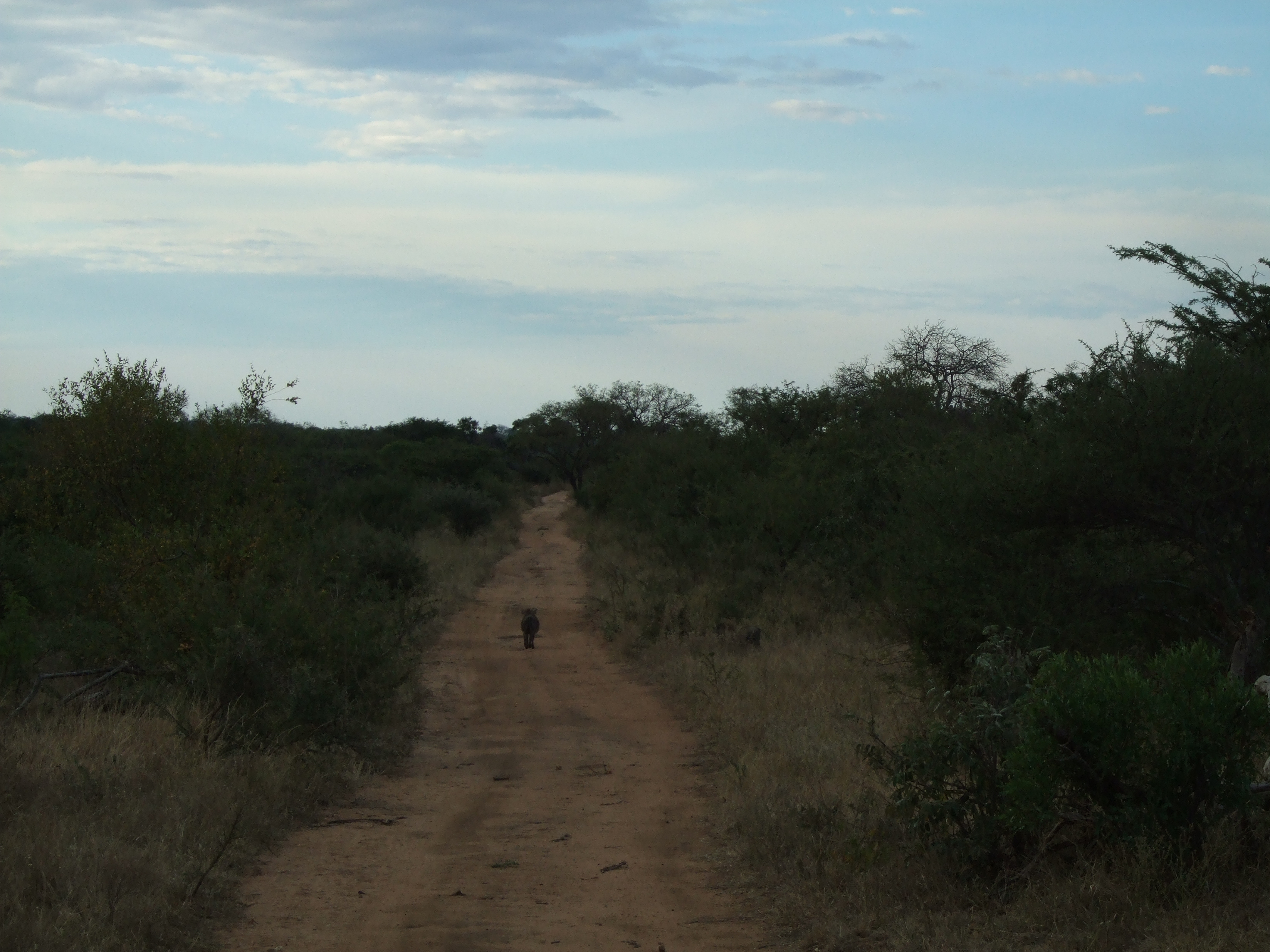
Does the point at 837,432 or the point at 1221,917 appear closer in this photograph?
the point at 1221,917

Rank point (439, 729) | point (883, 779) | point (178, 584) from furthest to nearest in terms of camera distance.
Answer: point (439, 729)
point (178, 584)
point (883, 779)

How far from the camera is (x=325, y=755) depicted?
8.62 metres

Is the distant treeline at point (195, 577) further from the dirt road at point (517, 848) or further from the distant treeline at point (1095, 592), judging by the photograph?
the distant treeline at point (1095, 592)

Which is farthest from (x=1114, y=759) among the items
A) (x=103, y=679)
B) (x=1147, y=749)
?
A: (x=103, y=679)

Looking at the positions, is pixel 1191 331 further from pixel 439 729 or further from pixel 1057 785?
pixel 439 729

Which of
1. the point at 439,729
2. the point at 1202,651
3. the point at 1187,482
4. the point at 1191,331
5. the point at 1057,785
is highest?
the point at 1191,331

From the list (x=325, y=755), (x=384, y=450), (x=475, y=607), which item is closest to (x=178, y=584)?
(x=325, y=755)

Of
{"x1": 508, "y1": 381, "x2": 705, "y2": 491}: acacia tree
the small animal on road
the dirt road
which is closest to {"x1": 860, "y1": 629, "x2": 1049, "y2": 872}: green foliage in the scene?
the dirt road

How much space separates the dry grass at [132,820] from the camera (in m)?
4.97

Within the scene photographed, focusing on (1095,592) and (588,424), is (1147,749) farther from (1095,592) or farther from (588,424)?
(588,424)

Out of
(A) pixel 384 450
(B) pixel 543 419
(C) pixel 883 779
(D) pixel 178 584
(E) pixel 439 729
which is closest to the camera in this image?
(C) pixel 883 779

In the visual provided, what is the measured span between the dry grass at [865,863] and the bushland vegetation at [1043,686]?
2 centimetres

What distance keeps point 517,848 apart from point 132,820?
222cm

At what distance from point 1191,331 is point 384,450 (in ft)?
141
